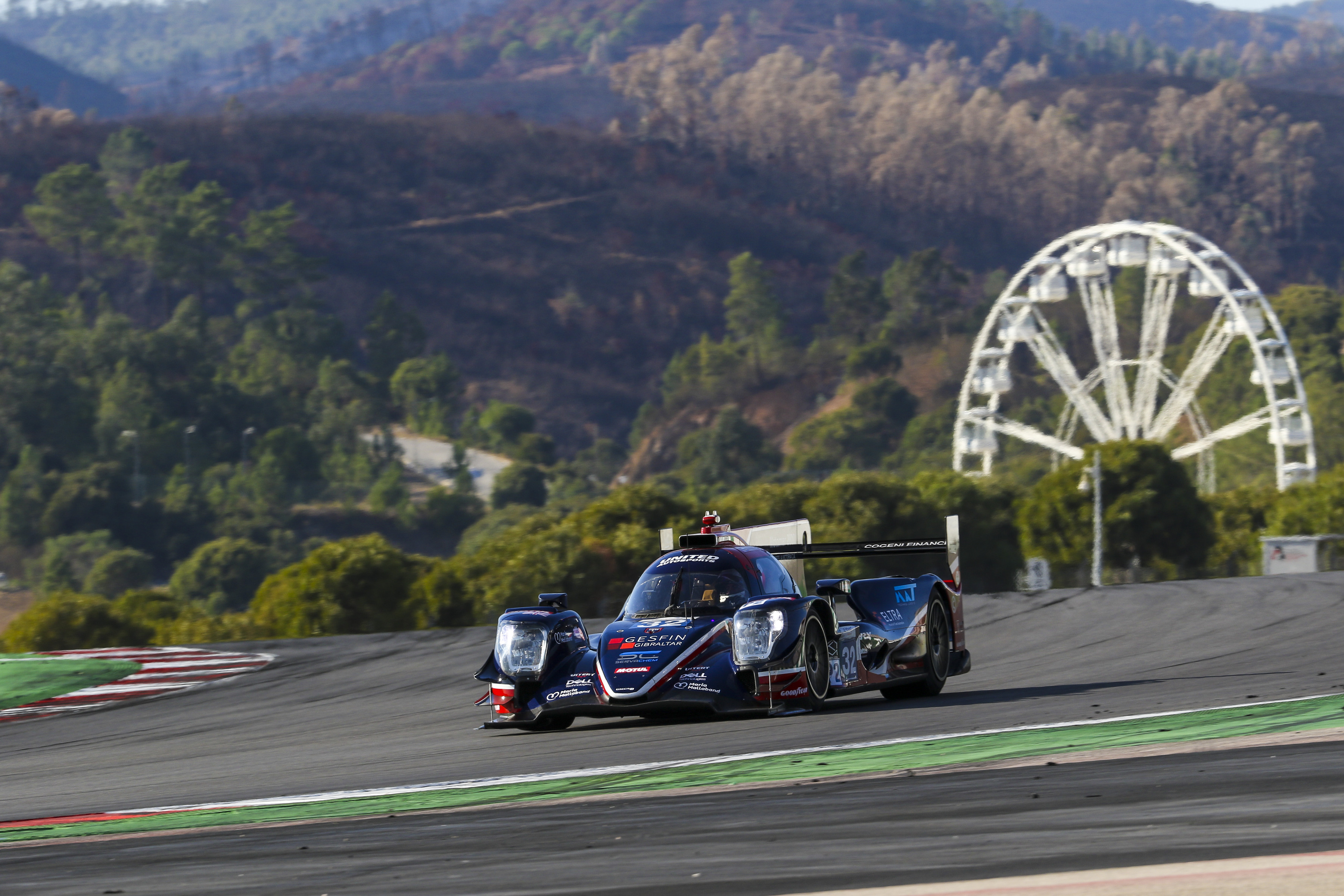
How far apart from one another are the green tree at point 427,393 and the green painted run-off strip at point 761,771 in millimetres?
173825

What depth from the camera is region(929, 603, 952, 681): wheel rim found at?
14203 mm

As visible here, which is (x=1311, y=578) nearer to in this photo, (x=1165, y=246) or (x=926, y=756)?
(x=926, y=756)

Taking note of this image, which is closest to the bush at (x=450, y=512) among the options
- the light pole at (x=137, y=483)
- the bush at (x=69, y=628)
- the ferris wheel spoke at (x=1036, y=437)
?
the light pole at (x=137, y=483)

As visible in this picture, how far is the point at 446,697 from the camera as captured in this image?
17547mm

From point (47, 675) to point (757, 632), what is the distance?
12.5 meters

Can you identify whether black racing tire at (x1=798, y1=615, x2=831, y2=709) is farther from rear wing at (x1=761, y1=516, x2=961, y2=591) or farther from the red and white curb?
the red and white curb

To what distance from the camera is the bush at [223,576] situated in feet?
379

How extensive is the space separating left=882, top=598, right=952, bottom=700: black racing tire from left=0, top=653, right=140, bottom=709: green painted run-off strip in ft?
34.9

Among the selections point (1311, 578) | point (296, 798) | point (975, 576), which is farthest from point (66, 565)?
point (296, 798)

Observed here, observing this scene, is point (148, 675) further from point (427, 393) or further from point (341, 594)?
point (427, 393)

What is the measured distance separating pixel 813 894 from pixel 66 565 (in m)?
122

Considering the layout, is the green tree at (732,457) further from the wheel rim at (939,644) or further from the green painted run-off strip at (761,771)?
the green painted run-off strip at (761,771)

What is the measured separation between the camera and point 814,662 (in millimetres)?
12766

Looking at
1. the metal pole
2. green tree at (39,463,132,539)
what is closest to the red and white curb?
the metal pole
